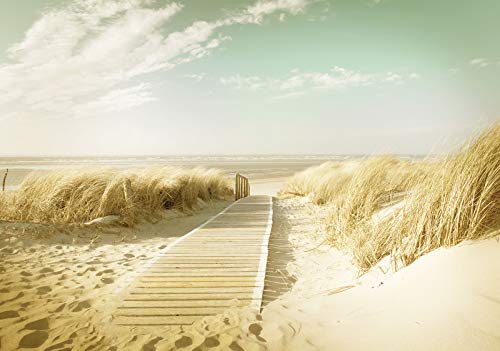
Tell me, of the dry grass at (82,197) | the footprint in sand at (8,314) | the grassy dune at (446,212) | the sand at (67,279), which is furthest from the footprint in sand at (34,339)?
the dry grass at (82,197)

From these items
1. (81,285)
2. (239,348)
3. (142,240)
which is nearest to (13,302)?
(81,285)

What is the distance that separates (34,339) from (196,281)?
155 cm

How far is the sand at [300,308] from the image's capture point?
6.40ft

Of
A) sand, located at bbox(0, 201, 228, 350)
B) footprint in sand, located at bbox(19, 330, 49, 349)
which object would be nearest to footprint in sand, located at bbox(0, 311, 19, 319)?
sand, located at bbox(0, 201, 228, 350)

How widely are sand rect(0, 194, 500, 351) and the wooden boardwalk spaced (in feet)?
0.53

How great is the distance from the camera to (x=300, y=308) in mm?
2938

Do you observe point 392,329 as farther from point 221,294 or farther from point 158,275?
point 158,275

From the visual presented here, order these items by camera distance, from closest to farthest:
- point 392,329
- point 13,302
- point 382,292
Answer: point 392,329
point 382,292
point 13,302

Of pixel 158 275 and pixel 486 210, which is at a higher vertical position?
pixel 486 210

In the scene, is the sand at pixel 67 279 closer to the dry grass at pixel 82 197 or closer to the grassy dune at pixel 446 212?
the dry grass at pixel 82 197

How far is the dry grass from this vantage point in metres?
6.15

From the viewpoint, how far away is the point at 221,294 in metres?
3.28

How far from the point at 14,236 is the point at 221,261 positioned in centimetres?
337

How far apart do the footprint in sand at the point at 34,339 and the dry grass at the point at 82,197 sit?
12.8ft
